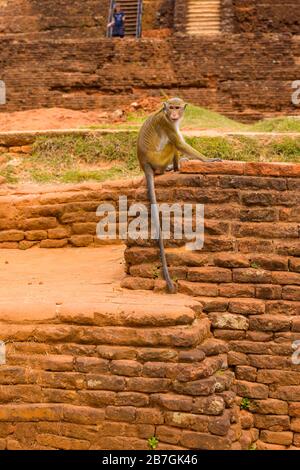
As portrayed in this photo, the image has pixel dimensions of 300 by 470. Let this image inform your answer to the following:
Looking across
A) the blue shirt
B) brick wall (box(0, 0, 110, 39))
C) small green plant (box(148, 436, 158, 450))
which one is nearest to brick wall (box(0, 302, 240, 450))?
small green plant (box(148, 436, 158, 450))

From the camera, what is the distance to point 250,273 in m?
4.70

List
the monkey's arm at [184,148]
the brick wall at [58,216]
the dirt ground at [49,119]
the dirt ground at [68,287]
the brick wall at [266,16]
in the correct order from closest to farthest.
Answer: the dirt ground at [68,287]
the monkey's arm at [184,148]
the brick wall at [58,216]
the dirt ground at [49,119]
the brick wall at [266,16]

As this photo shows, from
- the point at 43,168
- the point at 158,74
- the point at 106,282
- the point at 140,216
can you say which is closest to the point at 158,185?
the point at 140,216

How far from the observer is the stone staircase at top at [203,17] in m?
18.4

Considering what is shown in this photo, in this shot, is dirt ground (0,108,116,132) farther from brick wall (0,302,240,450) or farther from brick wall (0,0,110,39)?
brick wall (0,302,240,450)

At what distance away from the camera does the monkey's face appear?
5.20 metres

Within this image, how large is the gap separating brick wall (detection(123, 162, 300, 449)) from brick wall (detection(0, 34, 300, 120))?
10.5 metres

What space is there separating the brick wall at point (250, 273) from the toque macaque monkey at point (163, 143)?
21cm

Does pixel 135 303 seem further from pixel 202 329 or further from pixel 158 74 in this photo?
pixel 158 74

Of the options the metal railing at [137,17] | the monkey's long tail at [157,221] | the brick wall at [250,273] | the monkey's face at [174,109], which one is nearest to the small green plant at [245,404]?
the brick wall at [250,273]

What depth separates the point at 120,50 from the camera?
53.3 feet

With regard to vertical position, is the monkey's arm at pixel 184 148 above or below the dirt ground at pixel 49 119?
above

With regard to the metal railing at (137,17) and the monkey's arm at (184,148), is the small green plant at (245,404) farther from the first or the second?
the metal railing at (137,17)

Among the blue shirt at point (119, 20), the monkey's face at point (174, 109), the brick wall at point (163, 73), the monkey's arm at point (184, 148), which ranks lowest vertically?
the brick wall at point (163, 73)
